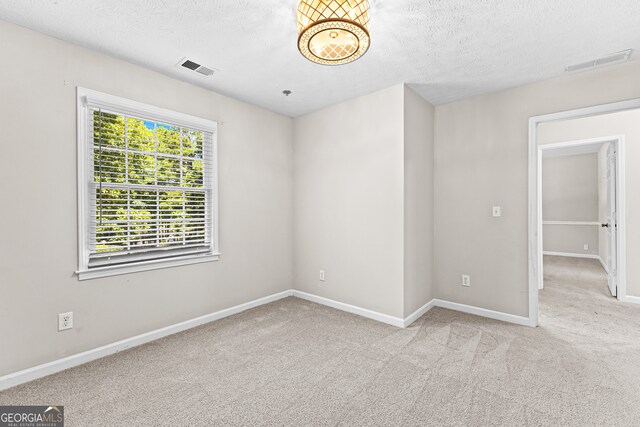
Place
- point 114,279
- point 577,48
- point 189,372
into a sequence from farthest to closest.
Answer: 1. point 114,279
2. point 577,48
3. point 189,372

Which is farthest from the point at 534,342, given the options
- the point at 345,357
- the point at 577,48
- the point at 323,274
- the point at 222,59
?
the point at 222,59

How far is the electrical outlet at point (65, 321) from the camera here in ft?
7.36

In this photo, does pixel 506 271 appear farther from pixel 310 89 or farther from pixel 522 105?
pixel 310 89

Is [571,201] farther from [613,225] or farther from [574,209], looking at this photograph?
[613,225]

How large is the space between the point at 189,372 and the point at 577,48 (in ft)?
12.9

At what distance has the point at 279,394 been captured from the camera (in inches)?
77.2

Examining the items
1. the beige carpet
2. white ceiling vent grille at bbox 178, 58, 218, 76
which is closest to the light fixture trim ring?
white ceiling vent grille at bbox 178, 58, 218, 76

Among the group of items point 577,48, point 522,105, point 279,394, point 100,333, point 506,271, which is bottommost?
point 279,394

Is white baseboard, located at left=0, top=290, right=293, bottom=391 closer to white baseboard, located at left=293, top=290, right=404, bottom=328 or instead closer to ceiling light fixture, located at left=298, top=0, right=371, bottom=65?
white baseboard, located at left=293, top=290, right=404, bottom=328

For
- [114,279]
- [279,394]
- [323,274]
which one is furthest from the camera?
[323,274]

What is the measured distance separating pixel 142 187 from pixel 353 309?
2545 millimetres

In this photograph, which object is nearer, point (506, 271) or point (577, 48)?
point (577, 48)

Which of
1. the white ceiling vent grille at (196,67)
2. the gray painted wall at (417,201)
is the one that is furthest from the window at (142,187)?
the gray painted wall at (417,201)

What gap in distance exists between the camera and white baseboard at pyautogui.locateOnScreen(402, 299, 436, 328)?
307cm
